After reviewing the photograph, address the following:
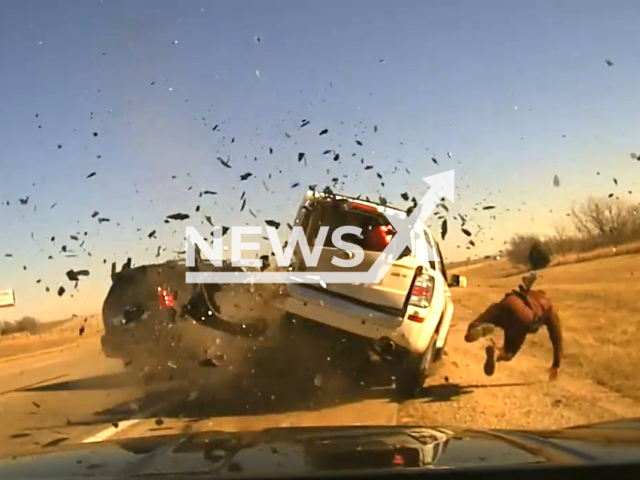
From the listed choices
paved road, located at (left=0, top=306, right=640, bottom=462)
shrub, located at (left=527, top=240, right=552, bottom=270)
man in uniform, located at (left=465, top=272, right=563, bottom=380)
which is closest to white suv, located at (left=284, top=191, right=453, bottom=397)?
paved road, located at (left=0, top=306, right=640, bottom=462)

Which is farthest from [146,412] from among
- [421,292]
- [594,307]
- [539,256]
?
[539,256]

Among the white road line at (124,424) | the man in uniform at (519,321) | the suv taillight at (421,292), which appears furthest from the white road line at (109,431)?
the man in uniform at (519,321)

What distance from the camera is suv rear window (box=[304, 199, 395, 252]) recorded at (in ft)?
32.6

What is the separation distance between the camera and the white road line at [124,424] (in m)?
8.81

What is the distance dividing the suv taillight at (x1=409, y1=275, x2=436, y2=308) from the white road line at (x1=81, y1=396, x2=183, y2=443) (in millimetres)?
3081

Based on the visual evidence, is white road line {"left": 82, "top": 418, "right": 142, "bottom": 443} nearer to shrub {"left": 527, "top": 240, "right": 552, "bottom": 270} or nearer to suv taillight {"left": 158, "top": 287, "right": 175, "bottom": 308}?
suv taillight {"left": 158, "top": 287, "right": 175, "bottom": 308}

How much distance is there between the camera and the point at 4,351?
3219cm

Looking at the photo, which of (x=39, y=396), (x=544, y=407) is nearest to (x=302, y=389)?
(x=544, y=407)

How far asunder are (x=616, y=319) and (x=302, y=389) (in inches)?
412

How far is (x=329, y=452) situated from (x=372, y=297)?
555cm

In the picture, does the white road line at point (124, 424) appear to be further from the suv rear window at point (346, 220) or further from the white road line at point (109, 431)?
the suv rear window at point (346, 220)

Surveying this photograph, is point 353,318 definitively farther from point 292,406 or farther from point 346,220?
point 292,406

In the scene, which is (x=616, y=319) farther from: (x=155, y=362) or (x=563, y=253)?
(x=563, y=253)

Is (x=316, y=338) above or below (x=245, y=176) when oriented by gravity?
below
